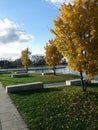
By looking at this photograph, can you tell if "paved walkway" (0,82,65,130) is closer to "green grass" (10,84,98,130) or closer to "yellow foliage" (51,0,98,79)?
"green grass" (10,84,98,130)

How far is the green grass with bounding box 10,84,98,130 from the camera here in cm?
851

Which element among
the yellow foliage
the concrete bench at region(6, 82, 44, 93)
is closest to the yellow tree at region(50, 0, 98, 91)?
the yellow foliage

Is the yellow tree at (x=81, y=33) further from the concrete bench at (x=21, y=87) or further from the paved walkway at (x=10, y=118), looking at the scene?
the concrete bench at (x=21, y=87)

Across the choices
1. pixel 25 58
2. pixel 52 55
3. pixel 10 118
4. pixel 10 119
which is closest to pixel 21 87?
pixel 10 118

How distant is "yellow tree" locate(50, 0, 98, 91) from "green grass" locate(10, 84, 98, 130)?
187 centimetres

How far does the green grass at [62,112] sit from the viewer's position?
8508 millimetres

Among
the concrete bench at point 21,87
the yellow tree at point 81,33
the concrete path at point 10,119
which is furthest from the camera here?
the concrete bench at point 21,87

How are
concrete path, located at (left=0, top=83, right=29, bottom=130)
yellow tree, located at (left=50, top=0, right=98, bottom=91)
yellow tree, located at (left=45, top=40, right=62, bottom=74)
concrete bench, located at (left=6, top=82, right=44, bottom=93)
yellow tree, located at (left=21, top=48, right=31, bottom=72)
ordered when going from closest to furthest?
concrete path, located at (left=0, top=83, right=29, bottom=130) → yellow tree, located at (left=50, top=0, right=98, bottom=91) → concrete bench, located at (left=6, top=82, right=44, bottom=93) → yellow tree, located at (left=45, top=40, right=62, bottom=74) → yellow tree, located at (left=21, top=48, right=31, bottom=72)

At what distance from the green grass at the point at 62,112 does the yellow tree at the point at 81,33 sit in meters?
1.87

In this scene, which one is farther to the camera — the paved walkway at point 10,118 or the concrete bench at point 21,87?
the concrete bench at point 21,87

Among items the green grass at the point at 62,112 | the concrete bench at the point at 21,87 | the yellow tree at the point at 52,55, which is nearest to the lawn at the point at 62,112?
the green grass at the point at 62,112

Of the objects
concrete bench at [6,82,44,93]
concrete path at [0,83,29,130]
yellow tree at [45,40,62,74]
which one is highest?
yellow tree at [45,40,62,74]

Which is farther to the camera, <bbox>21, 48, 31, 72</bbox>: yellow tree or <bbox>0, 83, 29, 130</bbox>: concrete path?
<bbox>21, 48, 31, 72</bbox>: yellow tree

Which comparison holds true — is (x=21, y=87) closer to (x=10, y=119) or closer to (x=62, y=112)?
(x=62, y=112)
